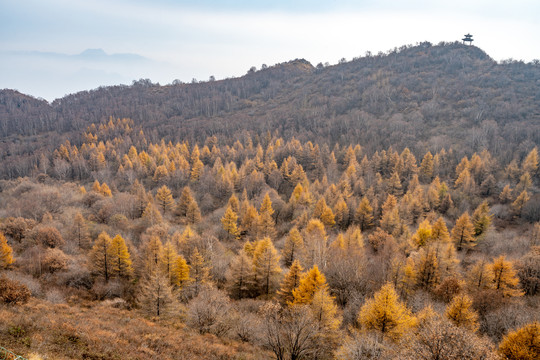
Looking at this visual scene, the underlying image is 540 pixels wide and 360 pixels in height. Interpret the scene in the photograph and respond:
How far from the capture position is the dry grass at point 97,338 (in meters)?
17.9

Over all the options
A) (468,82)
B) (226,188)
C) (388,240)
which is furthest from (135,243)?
(468,82)

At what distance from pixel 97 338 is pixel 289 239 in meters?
36.0

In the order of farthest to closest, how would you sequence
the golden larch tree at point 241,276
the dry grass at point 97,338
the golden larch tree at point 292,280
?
1. the golden larch tree at point 241,276
2. the golden larch tree at point 292,280
3. the dry grass at point 97,338

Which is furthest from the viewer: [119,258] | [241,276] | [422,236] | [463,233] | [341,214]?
[341,214]

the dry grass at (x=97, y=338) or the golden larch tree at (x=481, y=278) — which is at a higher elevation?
the dry grass at (x=97, y=338)

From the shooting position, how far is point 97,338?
65.5ft

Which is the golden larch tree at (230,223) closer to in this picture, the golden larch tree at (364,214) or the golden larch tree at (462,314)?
the golden larch tree at (364,214)

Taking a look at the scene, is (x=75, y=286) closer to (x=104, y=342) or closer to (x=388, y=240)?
(x=104, y=342)

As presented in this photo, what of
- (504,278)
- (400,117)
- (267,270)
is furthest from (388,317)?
(400,117)

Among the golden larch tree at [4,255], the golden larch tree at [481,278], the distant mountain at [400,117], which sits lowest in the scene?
the golden larch tree at [481,278]

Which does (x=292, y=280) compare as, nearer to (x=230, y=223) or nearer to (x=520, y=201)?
(x=230, y=223)

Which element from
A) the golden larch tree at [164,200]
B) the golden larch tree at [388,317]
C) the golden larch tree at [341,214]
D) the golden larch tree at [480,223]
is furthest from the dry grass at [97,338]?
the golden larch tree at [480,223]

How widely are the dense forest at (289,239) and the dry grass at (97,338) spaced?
14 centimetres

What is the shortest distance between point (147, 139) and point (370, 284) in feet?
446
